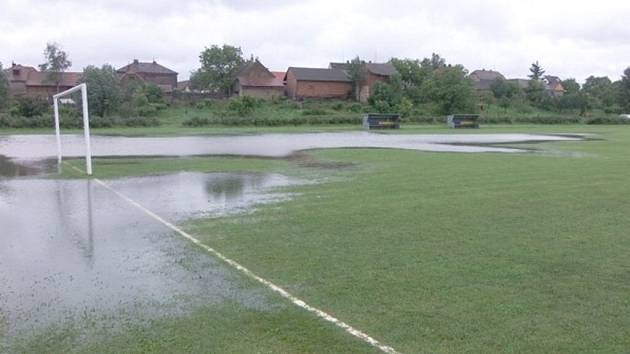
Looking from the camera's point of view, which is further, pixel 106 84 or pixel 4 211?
pixel 106 84

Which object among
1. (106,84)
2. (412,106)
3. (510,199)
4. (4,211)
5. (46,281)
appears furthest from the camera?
(412,106)

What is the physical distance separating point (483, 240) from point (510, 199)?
4.21 m

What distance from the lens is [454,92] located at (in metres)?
77.9

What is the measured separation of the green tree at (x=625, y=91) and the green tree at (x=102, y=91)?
82563mm

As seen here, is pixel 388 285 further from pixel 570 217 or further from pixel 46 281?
pixel 570 217

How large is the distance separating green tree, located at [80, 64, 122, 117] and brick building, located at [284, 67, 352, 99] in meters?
34.5

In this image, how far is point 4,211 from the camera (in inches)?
459

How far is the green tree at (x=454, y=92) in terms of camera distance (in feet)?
256

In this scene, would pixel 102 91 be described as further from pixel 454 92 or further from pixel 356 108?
pixel 454 92

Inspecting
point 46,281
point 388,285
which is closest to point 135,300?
point 46,281

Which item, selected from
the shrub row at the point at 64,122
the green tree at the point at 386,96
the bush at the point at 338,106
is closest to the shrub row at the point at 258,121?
the shrub row at the point at 64,122

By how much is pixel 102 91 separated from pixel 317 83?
3917 cm

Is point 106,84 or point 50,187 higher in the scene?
point 106,84

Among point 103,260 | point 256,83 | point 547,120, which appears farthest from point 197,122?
point 103,260
